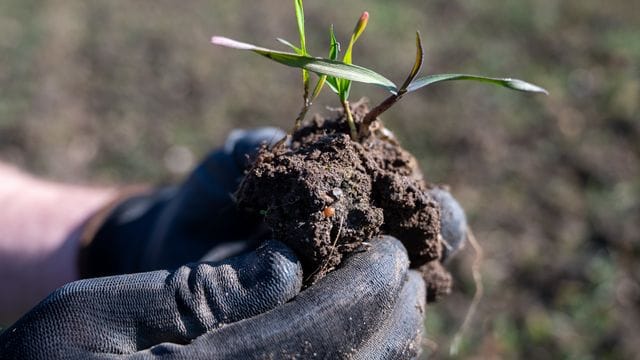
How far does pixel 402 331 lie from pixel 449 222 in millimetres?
397

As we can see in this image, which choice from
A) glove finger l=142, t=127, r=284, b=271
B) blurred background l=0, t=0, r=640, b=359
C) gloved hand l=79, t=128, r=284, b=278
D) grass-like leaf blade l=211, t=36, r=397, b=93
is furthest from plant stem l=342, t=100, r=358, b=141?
blurred background l=0, t=0, r=640, b=359

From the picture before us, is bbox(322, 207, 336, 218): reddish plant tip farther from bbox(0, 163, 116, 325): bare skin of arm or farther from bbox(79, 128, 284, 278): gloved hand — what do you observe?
bbox(0, 163, 116, 325): bare skin of arm

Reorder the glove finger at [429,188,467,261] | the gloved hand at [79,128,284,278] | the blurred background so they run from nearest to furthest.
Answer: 1. the glove finger at [429,188,467,261]
2. the gloved hand at [79,128,284,278]
3. the blurred background

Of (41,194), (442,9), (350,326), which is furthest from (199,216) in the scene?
(442,9)

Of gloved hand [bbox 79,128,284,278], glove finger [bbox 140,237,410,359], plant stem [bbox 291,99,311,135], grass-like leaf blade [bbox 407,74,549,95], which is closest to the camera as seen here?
glove finger [bbox 140,237,410,359]

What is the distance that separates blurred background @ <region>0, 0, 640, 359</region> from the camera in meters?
3.16

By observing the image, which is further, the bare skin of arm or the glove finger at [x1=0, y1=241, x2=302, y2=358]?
the bare skin of arm

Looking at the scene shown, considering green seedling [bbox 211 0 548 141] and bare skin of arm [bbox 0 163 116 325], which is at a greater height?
green seedling [bbox 211 0 548 141]

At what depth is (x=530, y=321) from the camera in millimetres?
3049

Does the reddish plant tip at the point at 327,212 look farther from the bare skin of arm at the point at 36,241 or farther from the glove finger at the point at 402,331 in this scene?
the bare skin of arm at the point at 36,241

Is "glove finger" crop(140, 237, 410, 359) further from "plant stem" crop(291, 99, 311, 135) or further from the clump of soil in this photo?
"plant stem" crop(291, 99, 311, 135)

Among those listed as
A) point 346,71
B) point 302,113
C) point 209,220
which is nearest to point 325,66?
point 346,71

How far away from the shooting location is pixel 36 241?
2.75 metres

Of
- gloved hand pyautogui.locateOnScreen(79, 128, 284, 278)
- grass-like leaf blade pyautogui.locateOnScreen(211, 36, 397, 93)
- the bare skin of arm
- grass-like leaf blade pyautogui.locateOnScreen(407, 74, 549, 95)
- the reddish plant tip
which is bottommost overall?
the bare skin of arm
